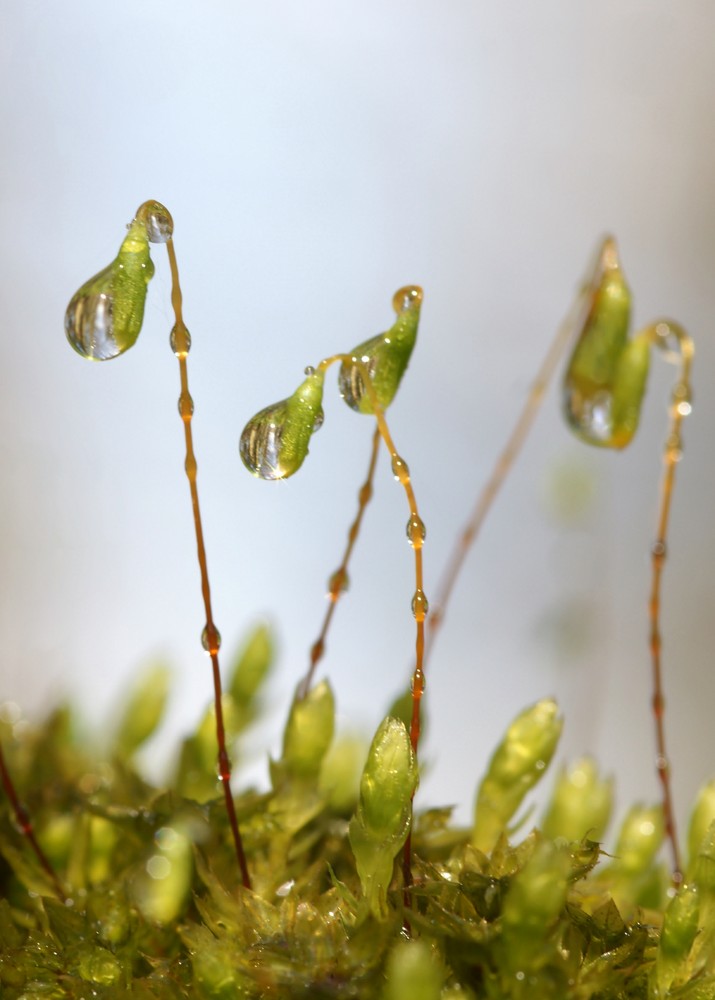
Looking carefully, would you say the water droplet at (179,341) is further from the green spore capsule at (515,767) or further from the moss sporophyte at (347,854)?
the green spore capsule at (515,767)

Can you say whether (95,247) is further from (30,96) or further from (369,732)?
(369,732)

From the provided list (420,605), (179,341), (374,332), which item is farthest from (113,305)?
(374,332)

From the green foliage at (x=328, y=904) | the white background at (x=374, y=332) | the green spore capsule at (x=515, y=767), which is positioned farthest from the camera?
the white background at (x=374, y=332)

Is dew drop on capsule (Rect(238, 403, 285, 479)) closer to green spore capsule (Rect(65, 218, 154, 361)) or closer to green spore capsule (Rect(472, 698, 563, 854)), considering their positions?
green spore capsule (Rect(65, 218, 154, 361))

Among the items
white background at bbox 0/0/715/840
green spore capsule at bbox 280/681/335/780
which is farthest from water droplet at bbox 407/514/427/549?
white background at bbox 0/0/715/840

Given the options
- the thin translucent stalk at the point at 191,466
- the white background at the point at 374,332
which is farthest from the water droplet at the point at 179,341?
the white background at the point at 374,332

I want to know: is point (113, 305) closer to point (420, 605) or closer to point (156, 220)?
point (156, 220)
